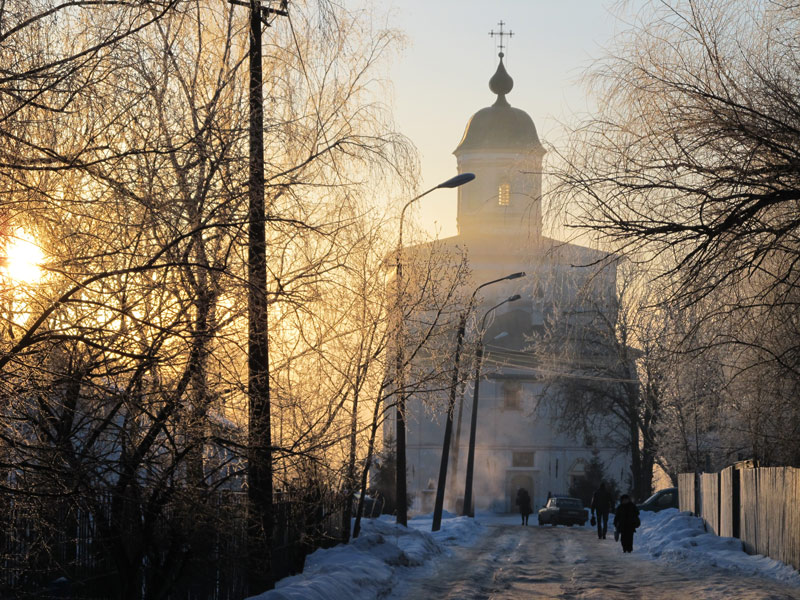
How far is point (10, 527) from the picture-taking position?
779 cm

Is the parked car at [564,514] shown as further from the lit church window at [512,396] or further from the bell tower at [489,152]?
the bell tower at [489,152]

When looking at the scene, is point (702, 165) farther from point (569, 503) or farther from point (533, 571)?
point (569, 503)

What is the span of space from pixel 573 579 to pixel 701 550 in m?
5.78

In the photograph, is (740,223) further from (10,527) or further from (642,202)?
(10,527)

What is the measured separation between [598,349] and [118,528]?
48934mm

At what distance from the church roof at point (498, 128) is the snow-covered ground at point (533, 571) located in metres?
53.2

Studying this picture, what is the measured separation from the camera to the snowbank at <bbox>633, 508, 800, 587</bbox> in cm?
1892

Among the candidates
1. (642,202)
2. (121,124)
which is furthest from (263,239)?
(642,202)

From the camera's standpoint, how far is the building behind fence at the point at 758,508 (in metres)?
18.6

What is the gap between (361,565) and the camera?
1795cm

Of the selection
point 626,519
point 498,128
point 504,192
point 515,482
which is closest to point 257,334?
point 504,192

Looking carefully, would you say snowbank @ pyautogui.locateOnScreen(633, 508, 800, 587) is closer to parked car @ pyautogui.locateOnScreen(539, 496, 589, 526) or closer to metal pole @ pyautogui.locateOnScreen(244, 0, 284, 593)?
metal pole @ pyautogui.locateOnScreen(244, 0, 284, 593)

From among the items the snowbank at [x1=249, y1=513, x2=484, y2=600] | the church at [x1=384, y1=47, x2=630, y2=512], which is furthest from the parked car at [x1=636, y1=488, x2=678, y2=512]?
the snowbank at [x1=249, y1=513, x2=484, y2=600]

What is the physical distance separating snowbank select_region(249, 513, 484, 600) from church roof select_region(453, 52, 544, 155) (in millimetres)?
56515
